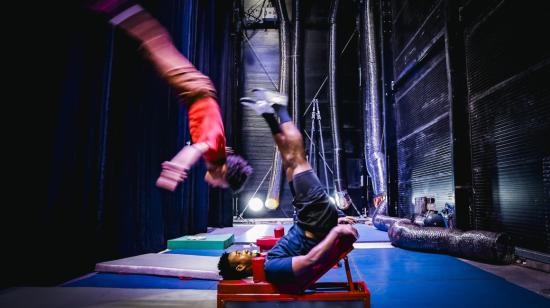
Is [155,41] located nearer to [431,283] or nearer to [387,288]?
[387,288]

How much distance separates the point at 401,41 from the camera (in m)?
7.03

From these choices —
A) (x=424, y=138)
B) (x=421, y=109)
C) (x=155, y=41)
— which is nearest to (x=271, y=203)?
(x=424, y=138)

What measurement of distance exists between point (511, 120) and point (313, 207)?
9.26 ft

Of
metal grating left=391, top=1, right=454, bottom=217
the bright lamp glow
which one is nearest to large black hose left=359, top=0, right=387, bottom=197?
metal grating left=391, top=1, right=454, bottom=217

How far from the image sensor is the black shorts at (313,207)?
2.30 metres

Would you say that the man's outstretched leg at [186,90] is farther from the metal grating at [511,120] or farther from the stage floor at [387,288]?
the metal grating at [511,120]

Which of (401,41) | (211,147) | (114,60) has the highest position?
(401,41)

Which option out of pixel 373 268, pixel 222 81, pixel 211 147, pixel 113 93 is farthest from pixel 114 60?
pixel 222 81

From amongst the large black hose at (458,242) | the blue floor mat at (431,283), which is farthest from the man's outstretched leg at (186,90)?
the large black hose at (458,242)

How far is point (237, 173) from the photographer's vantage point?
311 centimetres

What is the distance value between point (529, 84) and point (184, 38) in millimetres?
4832

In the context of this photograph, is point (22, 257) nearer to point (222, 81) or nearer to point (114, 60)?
point (114, 60)

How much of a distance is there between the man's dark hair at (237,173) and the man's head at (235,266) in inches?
29.7

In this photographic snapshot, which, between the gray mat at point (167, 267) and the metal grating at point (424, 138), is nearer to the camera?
the gray mat at point (167, 267)
